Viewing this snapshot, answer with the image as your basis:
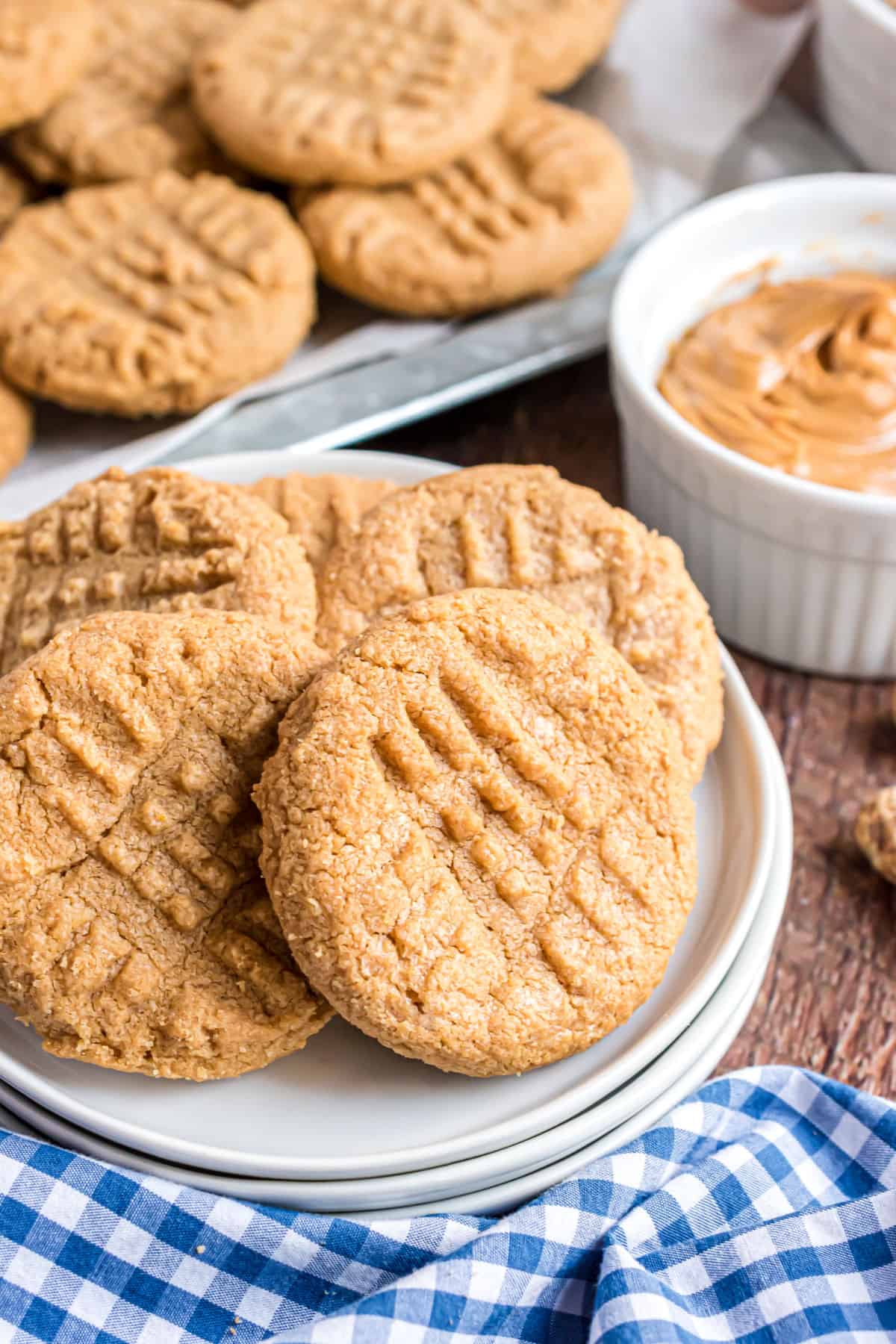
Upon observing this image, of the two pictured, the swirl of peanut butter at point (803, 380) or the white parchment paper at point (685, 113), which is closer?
the swirl of peanut butter at point (803, 380)

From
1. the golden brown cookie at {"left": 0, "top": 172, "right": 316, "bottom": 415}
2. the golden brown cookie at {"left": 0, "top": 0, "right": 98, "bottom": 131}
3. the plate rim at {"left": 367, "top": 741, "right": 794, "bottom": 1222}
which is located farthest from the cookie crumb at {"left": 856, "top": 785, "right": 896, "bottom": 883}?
the golden brown cookie at {"left": 0, "top": 0, "right": 98, "bottom": 131}

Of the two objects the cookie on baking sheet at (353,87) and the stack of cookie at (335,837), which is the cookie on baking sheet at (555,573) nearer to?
the stack of cookie at (335,837)

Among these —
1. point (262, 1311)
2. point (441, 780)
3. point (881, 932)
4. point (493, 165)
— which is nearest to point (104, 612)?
point (441, 780)

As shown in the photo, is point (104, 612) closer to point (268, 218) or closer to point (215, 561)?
point (215, 561)

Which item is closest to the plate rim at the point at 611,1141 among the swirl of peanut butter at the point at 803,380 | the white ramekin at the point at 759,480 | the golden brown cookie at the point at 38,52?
the white ramekin at the point at 759,480

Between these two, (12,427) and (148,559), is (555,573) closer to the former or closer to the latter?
(148,559)

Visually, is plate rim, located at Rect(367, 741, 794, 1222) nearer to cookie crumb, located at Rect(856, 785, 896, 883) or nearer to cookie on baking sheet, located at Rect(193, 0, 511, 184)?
cookie crumb, located at Rect(856, 785, 896, 883)
